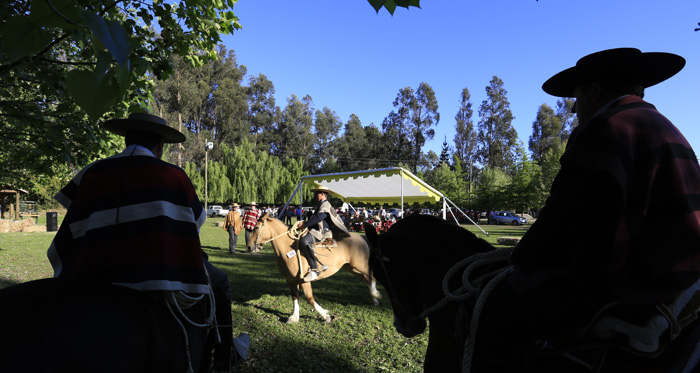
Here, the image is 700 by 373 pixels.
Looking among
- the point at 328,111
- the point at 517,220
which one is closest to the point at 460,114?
the point at 328,111

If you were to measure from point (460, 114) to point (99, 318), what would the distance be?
68568 millimetres

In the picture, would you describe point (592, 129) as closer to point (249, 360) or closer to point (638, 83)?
point (638, 83)

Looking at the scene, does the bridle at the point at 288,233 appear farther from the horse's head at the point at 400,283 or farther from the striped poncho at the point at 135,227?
the striped poncho at the point at 135,227

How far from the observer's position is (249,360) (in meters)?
4.93

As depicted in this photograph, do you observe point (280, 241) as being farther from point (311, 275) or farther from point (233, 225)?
point (233, 225)

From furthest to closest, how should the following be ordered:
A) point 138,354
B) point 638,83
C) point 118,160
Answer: point 118,160 → point 138,354 → point 638,83

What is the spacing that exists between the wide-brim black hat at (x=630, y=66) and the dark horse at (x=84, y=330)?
2.32m

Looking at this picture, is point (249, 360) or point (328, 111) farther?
point (328, 111)

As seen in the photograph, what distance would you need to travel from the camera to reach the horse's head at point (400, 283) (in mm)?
2447

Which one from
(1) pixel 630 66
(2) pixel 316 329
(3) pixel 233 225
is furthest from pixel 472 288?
(3) pixel 233 225

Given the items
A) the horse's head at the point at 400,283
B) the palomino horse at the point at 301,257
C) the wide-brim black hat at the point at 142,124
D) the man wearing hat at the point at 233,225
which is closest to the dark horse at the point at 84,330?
the wide-brim black hat at the point at 142,124

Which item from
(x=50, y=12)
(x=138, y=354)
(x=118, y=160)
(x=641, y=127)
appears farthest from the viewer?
(x=118, y=160)

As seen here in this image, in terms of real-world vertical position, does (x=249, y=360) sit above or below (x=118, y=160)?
below

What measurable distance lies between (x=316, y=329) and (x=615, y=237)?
18.9 ft
